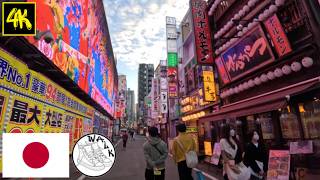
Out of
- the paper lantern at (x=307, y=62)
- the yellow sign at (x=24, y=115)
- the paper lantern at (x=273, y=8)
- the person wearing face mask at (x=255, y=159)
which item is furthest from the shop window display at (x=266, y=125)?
the yellow sign at (x=24, y=115)

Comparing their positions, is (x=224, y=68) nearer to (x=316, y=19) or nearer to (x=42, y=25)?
(x=316, y=19)

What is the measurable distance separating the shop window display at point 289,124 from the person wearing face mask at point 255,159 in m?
3.45

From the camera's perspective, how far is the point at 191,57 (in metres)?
22.4

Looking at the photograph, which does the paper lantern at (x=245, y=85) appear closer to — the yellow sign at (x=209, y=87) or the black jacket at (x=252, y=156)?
the yellow sign at (x=209, y=87)

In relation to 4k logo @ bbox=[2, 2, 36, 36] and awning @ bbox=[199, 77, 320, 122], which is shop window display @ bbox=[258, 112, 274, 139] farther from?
4k logo @ bbox=[2, 2, 36, 36]

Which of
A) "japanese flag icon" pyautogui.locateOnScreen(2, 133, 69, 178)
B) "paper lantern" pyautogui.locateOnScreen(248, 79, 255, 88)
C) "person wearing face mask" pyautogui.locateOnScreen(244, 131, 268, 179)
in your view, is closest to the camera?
"japanese flag icon" pyautogui.locateOnScreen(2, 133, 69, 178)

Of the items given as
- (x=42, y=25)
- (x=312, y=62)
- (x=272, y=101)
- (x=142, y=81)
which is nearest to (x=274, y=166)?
(x=272, y=101)

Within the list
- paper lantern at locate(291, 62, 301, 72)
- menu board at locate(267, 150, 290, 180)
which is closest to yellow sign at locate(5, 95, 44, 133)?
menu board at locate(267, 150, 290, 180)

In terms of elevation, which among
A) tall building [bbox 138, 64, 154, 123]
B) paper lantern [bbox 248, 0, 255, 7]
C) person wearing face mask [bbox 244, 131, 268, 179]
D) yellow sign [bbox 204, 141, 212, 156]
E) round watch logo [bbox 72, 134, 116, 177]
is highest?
tall building [bbox 138, 64, 154, 123]

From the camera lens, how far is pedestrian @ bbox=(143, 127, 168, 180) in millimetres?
5384

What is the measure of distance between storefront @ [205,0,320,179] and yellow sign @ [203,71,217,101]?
223 centimetres

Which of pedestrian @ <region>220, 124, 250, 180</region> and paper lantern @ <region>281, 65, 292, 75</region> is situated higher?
paper lantern @ <region>281, 65, 292, 75</region>

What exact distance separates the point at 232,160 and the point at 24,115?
720 centimetres

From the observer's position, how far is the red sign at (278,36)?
8.61 meters
